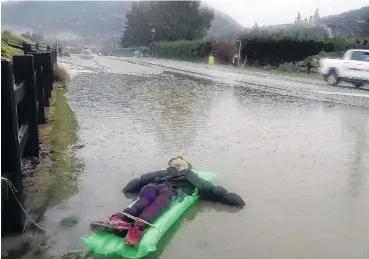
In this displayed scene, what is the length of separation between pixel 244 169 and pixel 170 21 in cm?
6127

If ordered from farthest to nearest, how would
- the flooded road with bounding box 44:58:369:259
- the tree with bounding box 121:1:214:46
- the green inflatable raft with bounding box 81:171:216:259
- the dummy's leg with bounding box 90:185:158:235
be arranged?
1. the tree with bounding box 121:1:214:46
2. the flooded road with bounding box 44:58:369:259
3. the dummy's leg with bounding box 90:185:158:235
4. the green inflatable raft with bounding box 81:171:216:259

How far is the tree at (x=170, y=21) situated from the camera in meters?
61.2

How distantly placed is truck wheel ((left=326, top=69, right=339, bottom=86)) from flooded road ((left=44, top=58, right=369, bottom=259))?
26.9 ft

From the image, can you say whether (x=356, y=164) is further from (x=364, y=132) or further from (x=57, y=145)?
(x=57, y=145)

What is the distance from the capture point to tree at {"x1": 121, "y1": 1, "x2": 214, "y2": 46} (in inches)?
2410

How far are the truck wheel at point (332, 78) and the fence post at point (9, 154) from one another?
1863cm

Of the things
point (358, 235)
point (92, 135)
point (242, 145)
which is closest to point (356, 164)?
point (242, 145)

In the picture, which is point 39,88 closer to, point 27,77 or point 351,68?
point 27,77

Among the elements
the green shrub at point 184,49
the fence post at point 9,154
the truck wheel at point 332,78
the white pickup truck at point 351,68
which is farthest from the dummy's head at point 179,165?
the green shrub at point 184,49

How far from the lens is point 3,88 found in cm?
351

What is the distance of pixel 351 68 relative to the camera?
1902cm

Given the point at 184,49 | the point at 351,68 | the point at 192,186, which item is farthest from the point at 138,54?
the point at 192,186

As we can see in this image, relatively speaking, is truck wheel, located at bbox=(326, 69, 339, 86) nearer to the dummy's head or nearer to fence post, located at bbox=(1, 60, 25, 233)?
the dummy's head

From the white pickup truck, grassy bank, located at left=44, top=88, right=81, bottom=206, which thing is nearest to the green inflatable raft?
grassy bank, located at left=44, top=88, right=81, bottom=206
